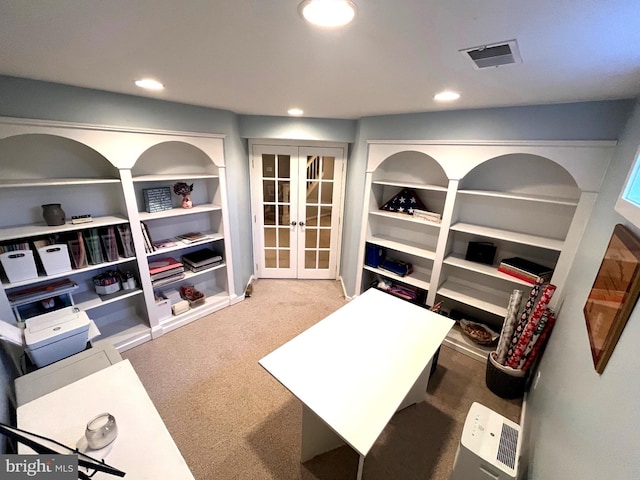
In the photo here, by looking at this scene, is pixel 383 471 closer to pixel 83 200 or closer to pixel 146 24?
pixel 146 24

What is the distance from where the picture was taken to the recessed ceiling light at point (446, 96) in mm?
1682

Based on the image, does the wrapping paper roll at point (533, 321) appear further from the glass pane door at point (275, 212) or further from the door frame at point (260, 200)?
the glass pane door at point (275, 212)

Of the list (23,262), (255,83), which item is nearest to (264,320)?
(23,262)

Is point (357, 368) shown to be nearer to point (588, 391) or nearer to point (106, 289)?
point (588, 391)

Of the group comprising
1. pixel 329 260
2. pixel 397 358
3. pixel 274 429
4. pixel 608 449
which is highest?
pixel 608 449

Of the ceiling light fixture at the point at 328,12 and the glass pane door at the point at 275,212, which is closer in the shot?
the ceiling light fixture at the point at 328,12

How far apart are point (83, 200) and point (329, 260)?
9.55ft

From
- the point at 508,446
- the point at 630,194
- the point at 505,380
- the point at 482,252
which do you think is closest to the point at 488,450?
the point at 508,446

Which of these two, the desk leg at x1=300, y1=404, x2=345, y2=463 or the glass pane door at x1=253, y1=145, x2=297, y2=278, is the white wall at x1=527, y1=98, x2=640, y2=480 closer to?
the desk leg at x1=300, y1=404, x2=345, y2=463

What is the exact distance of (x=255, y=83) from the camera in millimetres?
1619

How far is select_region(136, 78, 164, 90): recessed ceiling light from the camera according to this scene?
1.64 meters

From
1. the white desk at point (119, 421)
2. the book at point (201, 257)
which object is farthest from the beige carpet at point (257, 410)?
the white desk at point (119, 421)

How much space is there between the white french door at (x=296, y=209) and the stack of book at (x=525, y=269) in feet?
6.78

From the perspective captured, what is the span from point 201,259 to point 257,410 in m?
1.77
